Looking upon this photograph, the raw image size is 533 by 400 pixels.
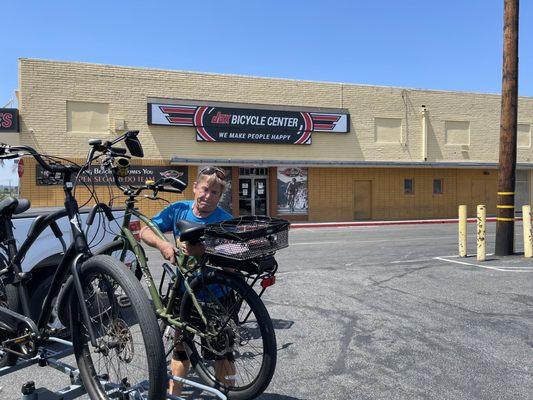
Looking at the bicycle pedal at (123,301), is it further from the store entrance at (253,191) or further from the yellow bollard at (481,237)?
the store entrance at (253,191)

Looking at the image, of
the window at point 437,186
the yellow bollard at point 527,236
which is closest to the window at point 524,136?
the window at point 437,186

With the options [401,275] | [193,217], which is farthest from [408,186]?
[193,217]

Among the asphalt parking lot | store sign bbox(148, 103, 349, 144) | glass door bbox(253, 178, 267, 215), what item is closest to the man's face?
the asphalt parking lot

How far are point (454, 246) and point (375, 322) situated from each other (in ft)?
27.7

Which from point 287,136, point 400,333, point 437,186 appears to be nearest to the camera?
point 400,333

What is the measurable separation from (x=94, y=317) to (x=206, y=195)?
112 centimetres

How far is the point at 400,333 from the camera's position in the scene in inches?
210

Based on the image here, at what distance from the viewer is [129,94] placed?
22562 millimetres

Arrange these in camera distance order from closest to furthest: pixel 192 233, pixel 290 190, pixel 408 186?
pixel 192 233
pixel 290 190
pixel 408 186

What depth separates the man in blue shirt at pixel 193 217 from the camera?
332cm

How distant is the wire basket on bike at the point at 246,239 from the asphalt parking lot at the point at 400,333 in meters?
1.44

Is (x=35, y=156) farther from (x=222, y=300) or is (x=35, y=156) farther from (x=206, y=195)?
(x=222, y=300)

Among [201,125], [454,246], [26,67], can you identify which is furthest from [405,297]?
[26,67]

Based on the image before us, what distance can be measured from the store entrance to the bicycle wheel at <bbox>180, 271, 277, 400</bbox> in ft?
71.1
